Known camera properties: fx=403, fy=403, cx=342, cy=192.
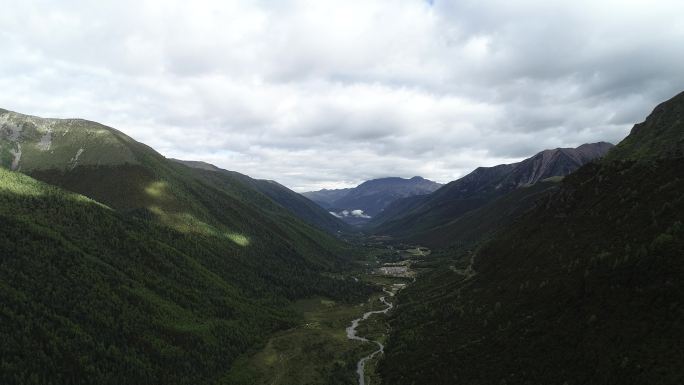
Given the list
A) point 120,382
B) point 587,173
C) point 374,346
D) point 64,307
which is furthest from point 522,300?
point 64,307

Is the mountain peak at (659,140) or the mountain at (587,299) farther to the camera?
the mountain peak at (659,140)

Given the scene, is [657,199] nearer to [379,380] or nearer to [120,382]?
[379,380]

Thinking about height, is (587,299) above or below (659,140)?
below

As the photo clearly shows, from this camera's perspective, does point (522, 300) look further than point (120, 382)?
No

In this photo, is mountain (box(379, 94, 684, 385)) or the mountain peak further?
the mountain peak

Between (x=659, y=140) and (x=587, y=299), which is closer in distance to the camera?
(x=587, y=299)

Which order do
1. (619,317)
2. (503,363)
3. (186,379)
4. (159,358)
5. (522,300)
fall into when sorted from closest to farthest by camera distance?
(619,317)
(503,363)
(522,300)
(186,379)
(159,358)

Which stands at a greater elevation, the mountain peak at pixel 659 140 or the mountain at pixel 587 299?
the mountain peak at pixel 659 140

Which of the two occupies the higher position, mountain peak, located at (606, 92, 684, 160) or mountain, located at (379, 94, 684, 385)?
mountain peak, located at (606, 92, 684, 160)
